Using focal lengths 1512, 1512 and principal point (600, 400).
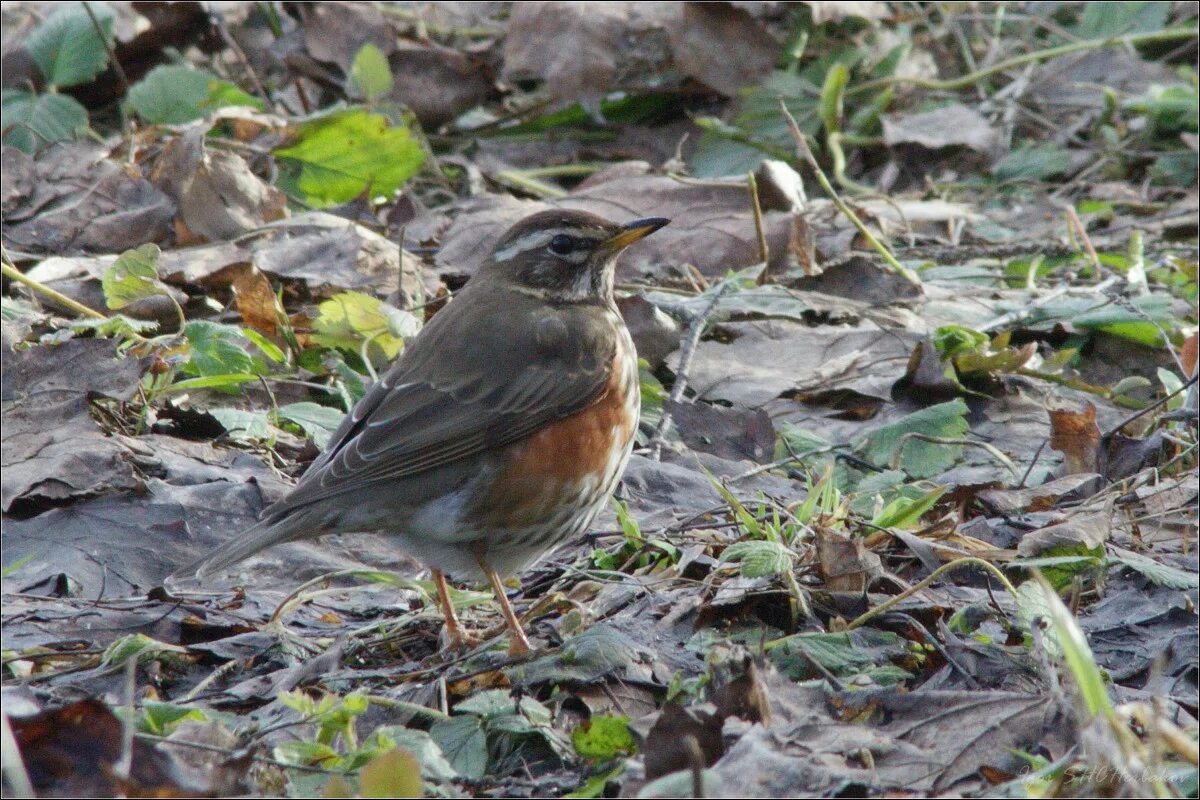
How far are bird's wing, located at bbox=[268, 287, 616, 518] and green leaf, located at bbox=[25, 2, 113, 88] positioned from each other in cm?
484

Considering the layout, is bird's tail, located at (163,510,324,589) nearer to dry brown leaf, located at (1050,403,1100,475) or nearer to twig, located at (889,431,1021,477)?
twig, located at (889,431,1021,477)

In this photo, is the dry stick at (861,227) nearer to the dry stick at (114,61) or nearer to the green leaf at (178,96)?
the green leaf at (178,96)

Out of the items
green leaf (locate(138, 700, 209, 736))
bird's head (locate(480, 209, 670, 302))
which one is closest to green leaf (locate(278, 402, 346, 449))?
bird's head (locate(480, 209, 670, 302))

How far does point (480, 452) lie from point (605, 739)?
4.75ft

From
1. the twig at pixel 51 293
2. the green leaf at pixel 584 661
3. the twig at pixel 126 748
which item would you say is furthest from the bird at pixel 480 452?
the twig at pixel 51 293

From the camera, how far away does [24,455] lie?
5547 millimetres

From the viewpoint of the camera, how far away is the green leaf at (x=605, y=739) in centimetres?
388

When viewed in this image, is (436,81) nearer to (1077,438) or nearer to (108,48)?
(108,48)

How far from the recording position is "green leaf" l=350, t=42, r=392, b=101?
9.10 m

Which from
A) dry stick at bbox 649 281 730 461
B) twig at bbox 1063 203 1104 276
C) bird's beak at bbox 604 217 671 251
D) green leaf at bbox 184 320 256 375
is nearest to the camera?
bird's beak at bbox 604 217 671 251

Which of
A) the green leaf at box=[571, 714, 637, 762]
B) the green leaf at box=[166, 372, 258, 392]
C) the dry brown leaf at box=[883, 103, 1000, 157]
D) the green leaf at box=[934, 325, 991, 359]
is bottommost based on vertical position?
the dry brown leaf at box=[883, 103, 1000, 157]

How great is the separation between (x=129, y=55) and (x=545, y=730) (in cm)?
756

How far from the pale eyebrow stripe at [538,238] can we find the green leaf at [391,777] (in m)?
2.90

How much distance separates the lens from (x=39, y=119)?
29.9 feet
